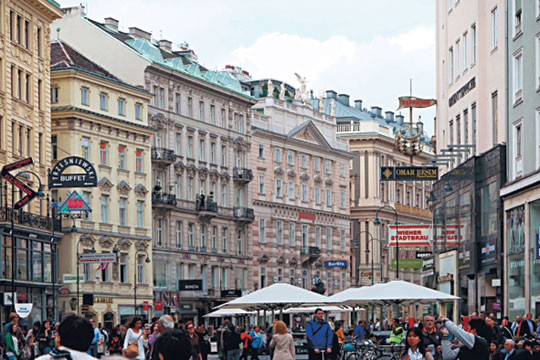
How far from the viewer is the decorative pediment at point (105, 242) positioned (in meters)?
76.3

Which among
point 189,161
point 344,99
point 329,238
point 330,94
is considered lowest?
point 329,238

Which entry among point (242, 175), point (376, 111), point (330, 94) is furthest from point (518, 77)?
point (376, 111)

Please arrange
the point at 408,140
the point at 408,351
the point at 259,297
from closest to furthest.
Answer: the point at 408,351
the point at 259,297
the point at 408,140

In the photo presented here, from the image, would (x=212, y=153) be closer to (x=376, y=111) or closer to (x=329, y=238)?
Answer: (x=329, y=238)

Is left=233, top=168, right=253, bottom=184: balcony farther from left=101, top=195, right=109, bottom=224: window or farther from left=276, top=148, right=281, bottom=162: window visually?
left=101, top=195, right=109, bottom=224: window

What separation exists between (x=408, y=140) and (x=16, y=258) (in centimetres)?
1930

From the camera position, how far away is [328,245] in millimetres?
114625

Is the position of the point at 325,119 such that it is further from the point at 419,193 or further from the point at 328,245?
the point at 419,193

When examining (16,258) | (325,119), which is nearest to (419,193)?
(325,119)

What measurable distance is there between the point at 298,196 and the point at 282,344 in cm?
8611

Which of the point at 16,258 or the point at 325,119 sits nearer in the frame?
the point at 16,258

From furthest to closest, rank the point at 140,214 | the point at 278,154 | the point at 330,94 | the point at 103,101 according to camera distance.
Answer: the point at 330,94 < the point at 278,154 < the point at 140,214 < the point at 103,101

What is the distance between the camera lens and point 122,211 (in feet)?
262

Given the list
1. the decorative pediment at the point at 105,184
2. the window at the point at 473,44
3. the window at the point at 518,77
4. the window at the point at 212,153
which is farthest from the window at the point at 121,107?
the window at the point at 518,77
